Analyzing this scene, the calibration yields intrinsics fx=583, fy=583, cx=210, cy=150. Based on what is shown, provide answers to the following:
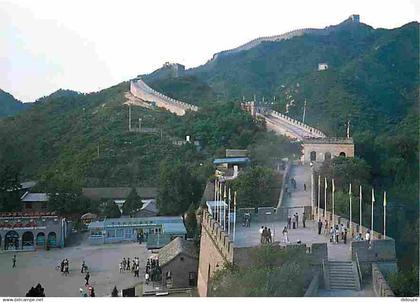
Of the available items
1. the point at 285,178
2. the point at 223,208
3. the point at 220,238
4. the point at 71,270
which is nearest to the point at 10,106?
the point at 285,178

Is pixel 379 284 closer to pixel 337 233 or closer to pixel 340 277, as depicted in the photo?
pixel 340 277

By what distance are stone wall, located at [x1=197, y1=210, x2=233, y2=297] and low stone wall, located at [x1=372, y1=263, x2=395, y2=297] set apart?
2.09m

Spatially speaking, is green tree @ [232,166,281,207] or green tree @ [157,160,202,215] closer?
green tree @ [232,166,281,207]

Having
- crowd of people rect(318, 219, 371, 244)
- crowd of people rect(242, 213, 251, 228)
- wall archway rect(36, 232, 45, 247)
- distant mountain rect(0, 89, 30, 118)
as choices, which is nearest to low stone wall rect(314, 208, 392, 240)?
crowd of people rect(318, 219, 371, 244)

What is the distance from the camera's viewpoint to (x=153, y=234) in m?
18.3

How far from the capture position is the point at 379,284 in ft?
25.6

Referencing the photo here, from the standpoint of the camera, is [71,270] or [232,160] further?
[232,160]

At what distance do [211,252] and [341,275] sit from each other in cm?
362

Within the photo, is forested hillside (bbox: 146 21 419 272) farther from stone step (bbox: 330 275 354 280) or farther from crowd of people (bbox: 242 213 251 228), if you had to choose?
crowd of people (bbox: 242 213 251 228)

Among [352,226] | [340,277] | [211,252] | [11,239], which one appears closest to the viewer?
[340,277]

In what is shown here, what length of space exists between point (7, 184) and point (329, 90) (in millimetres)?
23462

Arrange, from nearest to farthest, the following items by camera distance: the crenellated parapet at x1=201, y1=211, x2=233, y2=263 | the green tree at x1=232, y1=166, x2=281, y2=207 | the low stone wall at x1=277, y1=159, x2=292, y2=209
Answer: the crenellated parapet at x1=201, y1=211, x2=233, y2=263, the low stone wall at x1=277, y1=159, x2=292, y2=209, the green tree at x1=232, y1=166, x2=281, y2=207

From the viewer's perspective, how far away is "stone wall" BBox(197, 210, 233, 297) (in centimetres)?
966

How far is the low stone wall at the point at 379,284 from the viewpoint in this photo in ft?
24.3
